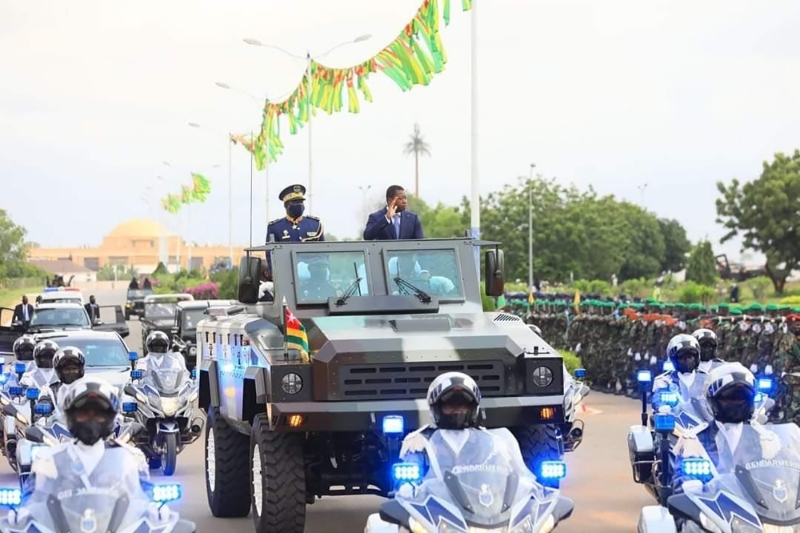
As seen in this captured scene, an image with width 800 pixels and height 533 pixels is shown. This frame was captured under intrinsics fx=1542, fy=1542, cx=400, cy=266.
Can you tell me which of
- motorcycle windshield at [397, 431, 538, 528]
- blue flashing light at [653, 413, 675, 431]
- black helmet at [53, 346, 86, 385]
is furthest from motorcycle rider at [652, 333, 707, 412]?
motorcycle windshield at [397, 431, 538, 528]

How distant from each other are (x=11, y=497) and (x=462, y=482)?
2.13m

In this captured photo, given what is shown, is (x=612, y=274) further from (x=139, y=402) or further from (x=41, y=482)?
(x=41, y=482)

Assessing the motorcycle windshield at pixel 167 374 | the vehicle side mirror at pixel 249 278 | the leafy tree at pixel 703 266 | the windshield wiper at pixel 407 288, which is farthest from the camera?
the leafy tree at pixel 703 266

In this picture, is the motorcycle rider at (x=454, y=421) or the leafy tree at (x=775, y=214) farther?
the leafy tree at (x=775, y=214)

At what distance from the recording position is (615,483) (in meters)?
15.3

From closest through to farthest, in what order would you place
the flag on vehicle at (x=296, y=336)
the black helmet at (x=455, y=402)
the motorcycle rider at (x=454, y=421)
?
1. the motorcycle rider at (x=454, y=421)
2. the black helmet at (x=455, y=402)
3. the flag on vehicle at (x=296, y=336)

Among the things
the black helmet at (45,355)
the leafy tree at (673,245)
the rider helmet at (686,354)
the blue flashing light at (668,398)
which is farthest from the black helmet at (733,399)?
the leafy tree at (673,245)

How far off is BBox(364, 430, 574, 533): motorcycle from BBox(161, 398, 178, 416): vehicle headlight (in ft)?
28.6

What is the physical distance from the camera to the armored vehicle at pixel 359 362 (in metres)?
10.5

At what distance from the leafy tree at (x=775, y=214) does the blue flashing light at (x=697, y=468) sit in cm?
5485

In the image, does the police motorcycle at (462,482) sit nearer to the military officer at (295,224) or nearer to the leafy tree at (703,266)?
the military officer at (295,224)

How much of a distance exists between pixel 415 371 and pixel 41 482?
3.88m

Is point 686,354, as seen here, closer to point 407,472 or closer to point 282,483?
point 282,483

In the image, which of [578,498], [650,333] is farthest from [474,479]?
[650,333]
